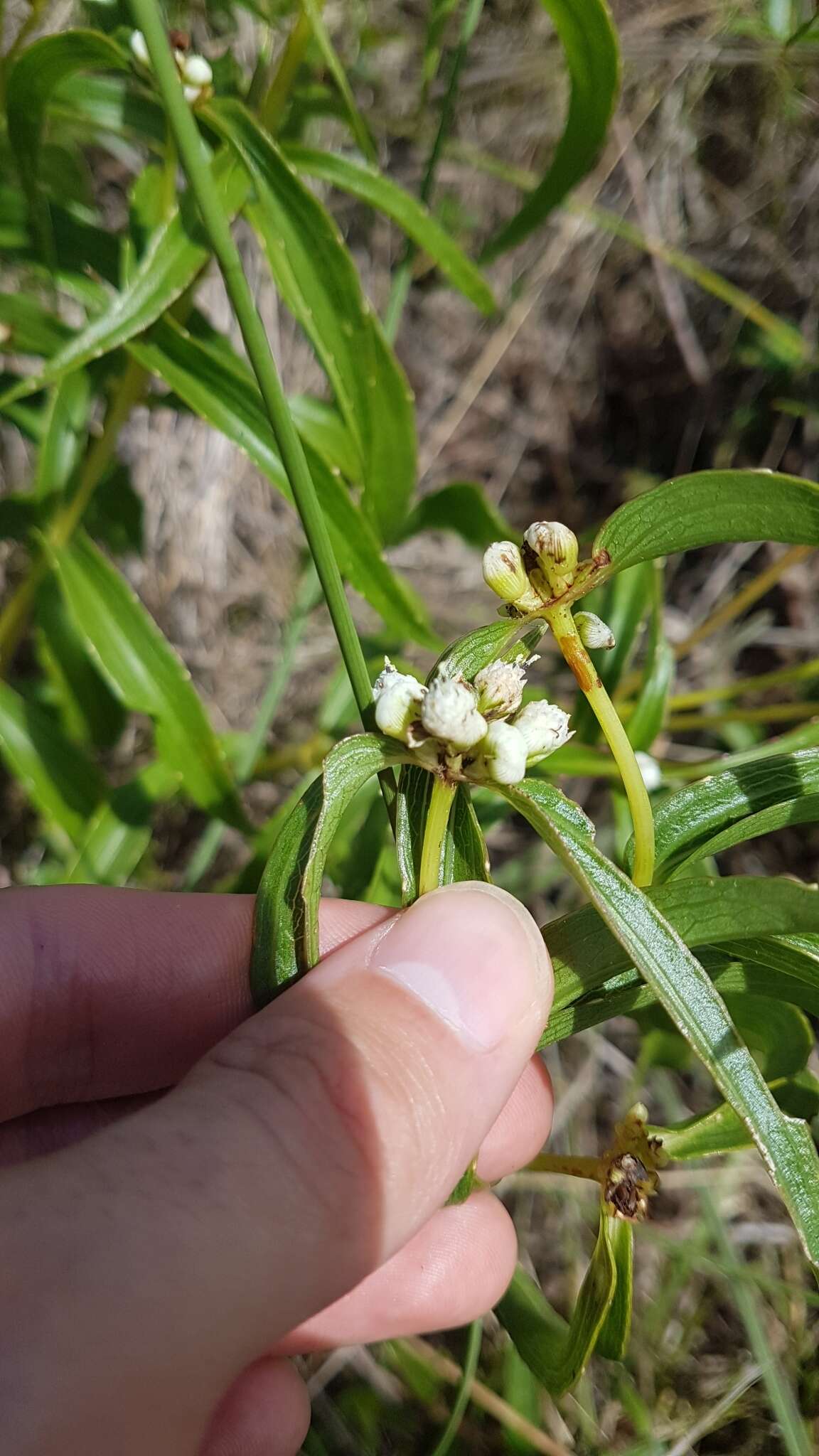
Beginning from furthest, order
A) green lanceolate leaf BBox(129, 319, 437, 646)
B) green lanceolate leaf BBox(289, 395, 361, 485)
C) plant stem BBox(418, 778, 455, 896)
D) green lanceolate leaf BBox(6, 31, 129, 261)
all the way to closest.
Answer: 1. green lanceolate leaf BBox(289, 395, 361, 485)
2. green lanceolate leaf BBox(129, 319, 437, 646)
3. green lanceolate leaf BBox(6, 31, 129, 261)
4. plant stem BBox(418, 778, 455, 896)

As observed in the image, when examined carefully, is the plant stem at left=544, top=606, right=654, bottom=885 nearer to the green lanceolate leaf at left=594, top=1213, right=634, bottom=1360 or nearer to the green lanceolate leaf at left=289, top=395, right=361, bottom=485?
the green lanceolate leaf at left=594, top=1213, right=634, bottom=1360

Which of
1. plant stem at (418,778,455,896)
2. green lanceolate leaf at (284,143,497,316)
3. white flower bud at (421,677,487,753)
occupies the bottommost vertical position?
plant stem at (418,778,455,896)

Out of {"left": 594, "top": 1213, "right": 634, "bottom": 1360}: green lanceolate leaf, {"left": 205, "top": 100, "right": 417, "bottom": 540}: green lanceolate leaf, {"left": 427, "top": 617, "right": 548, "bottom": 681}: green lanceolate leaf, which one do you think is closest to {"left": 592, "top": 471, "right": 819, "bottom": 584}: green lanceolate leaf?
{"left": 427, "top": 617, "right": 548, "bottom": 681}: green lanceolate leaf

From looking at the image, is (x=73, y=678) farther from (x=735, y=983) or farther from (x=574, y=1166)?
(x=735, y=983)

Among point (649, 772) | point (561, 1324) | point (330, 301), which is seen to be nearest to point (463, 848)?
point (649, 772)

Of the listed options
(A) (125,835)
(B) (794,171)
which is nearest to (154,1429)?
(A) (125,835)

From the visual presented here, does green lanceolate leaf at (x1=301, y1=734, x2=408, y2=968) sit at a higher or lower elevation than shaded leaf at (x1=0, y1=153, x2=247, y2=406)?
lower

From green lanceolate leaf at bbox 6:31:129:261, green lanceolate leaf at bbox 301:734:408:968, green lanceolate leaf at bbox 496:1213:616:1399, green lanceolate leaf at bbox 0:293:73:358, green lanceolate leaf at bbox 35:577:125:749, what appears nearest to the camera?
green lanceolate leaf at bbox 301:734:408:968
